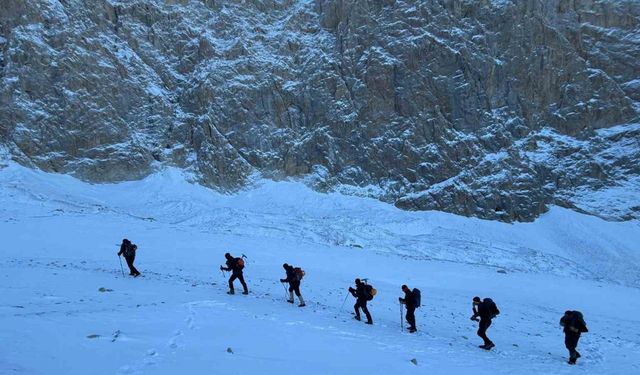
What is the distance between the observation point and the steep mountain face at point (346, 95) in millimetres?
46281

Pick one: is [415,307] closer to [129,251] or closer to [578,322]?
[578,322]

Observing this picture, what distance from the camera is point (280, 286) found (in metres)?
18.9

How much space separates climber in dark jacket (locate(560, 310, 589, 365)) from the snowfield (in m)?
0.41

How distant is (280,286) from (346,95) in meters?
35.1

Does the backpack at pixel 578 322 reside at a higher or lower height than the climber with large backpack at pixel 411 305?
higher

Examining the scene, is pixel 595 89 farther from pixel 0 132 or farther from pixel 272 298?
pixel 0 132

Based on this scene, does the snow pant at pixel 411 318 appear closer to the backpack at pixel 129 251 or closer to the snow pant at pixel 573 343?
the snow pant at pixel 573 343

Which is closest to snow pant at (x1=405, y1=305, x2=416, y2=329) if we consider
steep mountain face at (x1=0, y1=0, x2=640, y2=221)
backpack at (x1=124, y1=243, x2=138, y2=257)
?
backpack at (x1=124, y1=243, x2=138, y2=257)

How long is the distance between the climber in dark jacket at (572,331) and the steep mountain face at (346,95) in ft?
109

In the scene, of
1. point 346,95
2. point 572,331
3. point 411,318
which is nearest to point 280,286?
point 411,318

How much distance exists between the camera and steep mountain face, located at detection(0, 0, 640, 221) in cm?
4628

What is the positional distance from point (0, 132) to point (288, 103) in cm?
2475

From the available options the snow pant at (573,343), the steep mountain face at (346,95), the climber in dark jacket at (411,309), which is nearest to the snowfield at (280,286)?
the snow pant at (573,343)

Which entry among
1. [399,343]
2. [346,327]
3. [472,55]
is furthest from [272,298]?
[472,55]
